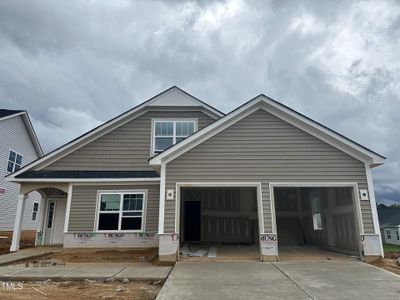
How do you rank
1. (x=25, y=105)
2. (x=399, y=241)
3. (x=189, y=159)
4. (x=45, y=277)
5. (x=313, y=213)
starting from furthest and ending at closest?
1. (x=399, y=241)
2. (x=25, y=105)
3. (x=313, y=213)
4. (x=189, y=159)
5. (x=45, y=277)

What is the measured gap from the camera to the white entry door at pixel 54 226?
43.9 feet

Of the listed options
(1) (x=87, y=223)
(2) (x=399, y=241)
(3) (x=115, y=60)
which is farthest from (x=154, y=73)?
(2) (x=399, y=241)

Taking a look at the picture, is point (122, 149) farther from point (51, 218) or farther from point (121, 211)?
point (51, 218)

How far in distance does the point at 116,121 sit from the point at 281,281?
1020cm

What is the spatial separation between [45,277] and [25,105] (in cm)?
2648

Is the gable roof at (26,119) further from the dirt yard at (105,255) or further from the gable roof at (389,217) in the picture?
the gable roof at (389,217)

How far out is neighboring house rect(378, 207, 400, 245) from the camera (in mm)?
32688

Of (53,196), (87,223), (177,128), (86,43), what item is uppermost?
(86,43)

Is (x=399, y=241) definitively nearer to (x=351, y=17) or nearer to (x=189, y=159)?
(x=351, y=17)

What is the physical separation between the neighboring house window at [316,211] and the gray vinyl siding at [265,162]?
3.65 m

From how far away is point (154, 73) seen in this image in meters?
20.6

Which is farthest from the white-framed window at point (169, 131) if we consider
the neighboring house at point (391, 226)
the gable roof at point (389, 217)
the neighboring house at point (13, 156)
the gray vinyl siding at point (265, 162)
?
the gable roof at point (389, 217)

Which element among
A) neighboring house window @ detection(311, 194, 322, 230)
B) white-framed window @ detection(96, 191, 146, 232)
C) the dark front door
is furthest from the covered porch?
neighboring house window @ detection(311, 194, 322, 230)

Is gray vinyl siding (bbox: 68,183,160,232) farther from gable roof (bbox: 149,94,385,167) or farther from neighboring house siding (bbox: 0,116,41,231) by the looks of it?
neighboring house siding (bbox: 0,116,41,231)
